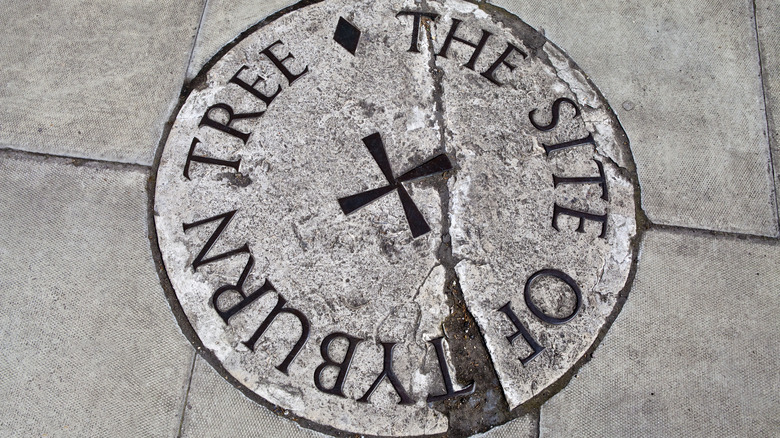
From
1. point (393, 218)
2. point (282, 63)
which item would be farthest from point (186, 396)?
point (282, 63)

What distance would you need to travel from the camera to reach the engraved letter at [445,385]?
175cm

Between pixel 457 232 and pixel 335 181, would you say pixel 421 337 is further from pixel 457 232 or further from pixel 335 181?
pixel 335 181

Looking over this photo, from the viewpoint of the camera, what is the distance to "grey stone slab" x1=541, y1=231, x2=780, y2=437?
1.78 m

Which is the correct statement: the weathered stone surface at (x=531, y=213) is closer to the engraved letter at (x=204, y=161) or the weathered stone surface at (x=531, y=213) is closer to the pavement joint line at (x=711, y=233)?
the pavement joint line at (x=711, y=233)

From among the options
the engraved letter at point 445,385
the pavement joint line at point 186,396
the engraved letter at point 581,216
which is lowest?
the pavement joint line at point 186,396

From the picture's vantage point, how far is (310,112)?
198 cm

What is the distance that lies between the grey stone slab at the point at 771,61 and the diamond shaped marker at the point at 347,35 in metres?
1.85

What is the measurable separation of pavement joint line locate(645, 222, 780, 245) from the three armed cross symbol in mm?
890

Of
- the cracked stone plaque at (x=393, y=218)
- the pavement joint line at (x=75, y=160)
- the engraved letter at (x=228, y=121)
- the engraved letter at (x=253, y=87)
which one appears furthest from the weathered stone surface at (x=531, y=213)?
the pavement joint line at (x=75, y=160)

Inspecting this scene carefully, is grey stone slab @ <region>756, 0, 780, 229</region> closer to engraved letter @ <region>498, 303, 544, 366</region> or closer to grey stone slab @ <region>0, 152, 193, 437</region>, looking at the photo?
engraved letter @ <region>498, 303, 544, 366</region>

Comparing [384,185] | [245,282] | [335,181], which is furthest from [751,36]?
[245,282]

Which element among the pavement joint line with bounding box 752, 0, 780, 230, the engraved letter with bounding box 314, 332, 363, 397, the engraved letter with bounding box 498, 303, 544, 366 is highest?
the pavement joint line with bounding box 752, 0, 780, 230

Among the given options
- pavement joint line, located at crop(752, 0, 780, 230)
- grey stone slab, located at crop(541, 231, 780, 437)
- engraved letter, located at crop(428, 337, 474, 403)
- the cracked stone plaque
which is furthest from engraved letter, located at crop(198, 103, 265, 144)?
pavement joint line, located at crop(752, 0, 780, 230)

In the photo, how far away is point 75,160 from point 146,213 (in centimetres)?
41
